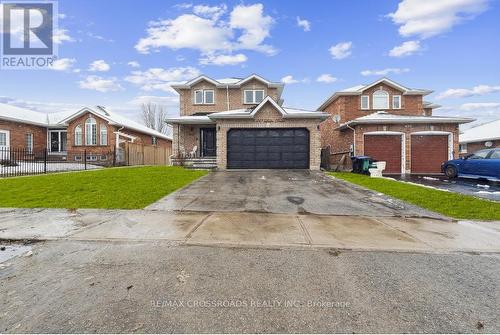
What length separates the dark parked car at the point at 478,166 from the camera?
1211 centimetres

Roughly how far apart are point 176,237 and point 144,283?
1652mm

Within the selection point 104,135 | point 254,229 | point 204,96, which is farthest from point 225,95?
point 254,229

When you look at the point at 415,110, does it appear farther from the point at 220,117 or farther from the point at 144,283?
the point at 144,283

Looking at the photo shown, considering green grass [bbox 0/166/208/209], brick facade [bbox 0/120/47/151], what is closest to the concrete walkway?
green grass [bbox 0/166/208/209]

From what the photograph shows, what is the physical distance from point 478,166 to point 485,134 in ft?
67.9

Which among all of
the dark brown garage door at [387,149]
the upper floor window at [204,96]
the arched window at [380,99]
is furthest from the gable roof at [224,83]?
the dark brown garage door at [387,149]

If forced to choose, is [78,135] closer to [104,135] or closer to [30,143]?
[104,135]

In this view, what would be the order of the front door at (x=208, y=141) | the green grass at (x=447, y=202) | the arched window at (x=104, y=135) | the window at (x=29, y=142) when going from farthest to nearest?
the arched window at (x=104, y=135) < the window at (x=29, y=142) < the front door at (x=208, y=141) < the green grass at (x=447, y=202)

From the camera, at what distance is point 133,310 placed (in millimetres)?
2520

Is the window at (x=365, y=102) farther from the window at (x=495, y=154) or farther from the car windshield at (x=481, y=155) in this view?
the window at (x=495, y=154)

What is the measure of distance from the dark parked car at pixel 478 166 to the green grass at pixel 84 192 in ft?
48.1

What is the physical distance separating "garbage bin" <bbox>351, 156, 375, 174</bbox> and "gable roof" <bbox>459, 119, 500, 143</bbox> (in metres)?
19.8

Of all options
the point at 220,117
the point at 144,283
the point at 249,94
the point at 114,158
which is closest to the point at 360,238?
the point at 144,283

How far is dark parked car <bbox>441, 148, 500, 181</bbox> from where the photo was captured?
12.1m
